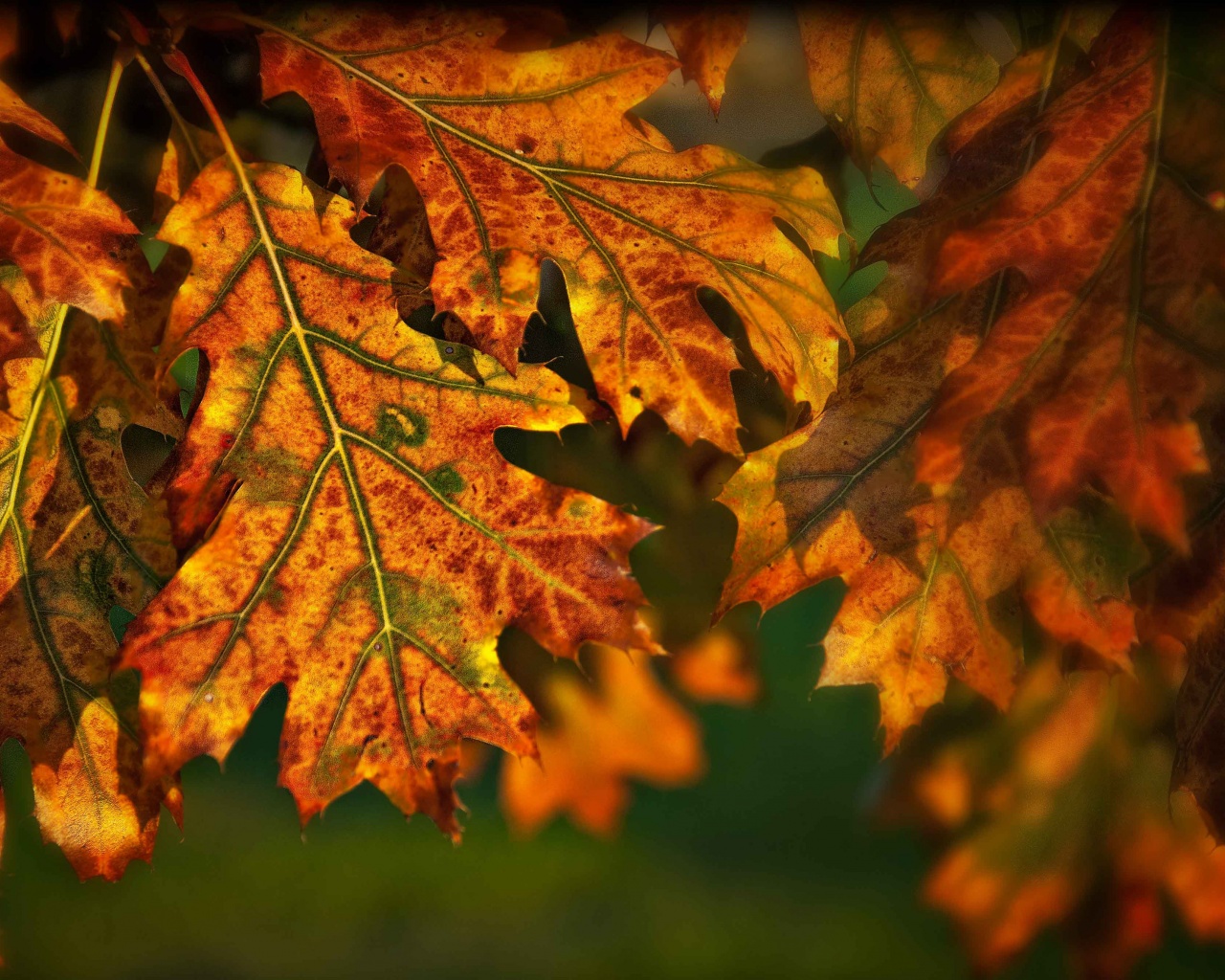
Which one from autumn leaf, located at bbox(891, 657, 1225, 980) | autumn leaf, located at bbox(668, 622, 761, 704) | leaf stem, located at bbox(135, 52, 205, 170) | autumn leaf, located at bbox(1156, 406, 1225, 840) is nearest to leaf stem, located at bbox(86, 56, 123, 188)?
leaf stem, located at bbox(135, 52, 205, 170)

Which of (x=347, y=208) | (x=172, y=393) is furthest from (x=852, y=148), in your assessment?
(x=172, y=393)

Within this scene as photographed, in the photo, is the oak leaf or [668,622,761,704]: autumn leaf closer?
the oak leaf

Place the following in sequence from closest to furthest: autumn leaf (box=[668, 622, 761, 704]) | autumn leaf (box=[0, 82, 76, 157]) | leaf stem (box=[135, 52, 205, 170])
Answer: autumn leaf (box=[0, 82, 76, 157]) → leaf stem (box=[135, 52, 205, 170]) → autumn leaf (box=[668, 622, 761, 704])

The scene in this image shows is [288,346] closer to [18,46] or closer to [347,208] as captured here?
[347,208]

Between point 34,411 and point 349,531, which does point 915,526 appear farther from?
point 34,411

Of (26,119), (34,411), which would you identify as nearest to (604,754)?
(34,411)

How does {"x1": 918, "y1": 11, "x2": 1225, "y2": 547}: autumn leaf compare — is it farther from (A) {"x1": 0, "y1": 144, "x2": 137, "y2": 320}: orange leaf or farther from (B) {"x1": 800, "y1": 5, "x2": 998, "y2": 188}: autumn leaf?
(A) {"x1": 0, "y1": 144, "x2": 137, "y2": 320}: orange leaf
